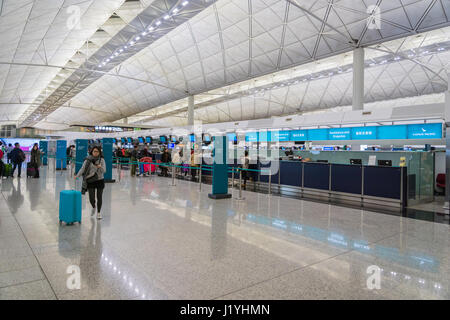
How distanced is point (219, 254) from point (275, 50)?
1886 cm

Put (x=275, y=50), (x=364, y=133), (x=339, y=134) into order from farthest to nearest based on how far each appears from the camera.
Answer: (x=275, y=50) → (x=339, y=134) → (x=364, y=133)

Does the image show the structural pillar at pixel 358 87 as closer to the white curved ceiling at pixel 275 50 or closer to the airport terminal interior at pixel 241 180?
the airport terminal interior at pixel 241 180

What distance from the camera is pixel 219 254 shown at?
4551 millimetres

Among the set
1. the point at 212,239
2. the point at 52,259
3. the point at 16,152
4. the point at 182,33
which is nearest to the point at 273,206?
the point at 212,239

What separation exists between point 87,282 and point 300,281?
103 inches

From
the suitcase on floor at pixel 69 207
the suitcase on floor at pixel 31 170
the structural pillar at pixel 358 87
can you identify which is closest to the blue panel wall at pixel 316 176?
the structural pillar at pixel 358 87

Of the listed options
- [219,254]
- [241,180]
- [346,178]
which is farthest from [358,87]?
[219,254]

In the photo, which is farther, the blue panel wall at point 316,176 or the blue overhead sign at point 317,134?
the blue overhead sign at point 317,134

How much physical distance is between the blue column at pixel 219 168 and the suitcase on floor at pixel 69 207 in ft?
15.6

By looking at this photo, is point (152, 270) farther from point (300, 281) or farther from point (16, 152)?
point (16, 152)

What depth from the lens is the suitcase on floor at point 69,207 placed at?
6074 mm

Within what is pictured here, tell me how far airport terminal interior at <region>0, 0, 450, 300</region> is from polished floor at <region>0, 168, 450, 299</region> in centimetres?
3

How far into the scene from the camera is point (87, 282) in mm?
3408

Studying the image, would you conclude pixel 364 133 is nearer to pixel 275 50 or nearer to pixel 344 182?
pixel 344 182
